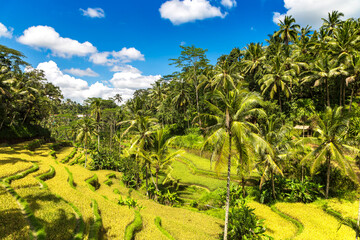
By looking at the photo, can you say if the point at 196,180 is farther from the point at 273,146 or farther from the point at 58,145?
the point at 58,145

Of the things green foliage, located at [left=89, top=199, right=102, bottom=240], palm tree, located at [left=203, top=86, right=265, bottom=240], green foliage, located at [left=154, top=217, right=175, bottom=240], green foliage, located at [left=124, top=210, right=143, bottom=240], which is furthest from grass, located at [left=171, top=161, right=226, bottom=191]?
green foliage, located at [left=89, top=199, right=102, bottom=240]

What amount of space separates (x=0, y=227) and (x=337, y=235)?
62.7ft

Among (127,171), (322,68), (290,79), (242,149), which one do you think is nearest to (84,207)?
(242,149)

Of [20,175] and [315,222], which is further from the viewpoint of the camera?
[315,222]

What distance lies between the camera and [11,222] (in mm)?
7566

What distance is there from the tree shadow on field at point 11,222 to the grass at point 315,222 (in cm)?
1596

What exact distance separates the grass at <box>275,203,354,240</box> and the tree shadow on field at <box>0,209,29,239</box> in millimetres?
15962

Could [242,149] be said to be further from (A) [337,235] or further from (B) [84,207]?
(B) [84,207]

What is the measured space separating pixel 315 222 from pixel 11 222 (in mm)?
19328

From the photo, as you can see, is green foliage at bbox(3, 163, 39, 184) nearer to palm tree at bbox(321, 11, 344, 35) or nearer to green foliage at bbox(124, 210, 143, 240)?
green foliage at bbox(124, 210, 143, 240)

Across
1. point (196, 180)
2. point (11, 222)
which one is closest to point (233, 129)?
point (11, 222)

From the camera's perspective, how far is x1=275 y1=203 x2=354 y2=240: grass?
12.3 m

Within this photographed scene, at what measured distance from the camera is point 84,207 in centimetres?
1134

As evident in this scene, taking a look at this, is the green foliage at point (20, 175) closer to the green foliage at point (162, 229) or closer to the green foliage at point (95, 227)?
the green foliage at point (95, 227)
